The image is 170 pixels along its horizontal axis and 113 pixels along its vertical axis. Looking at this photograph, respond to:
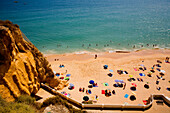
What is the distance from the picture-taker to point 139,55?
35375 mm

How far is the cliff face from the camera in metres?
11.5

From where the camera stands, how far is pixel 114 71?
87.3ft

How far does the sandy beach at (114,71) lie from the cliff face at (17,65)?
6597 millimetres

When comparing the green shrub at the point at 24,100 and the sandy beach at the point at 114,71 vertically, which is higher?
the green shrub at the point at 24,100

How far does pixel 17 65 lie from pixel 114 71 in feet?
64.8

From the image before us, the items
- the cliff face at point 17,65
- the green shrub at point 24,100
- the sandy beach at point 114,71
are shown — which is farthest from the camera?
the sandy beach at point 114,71

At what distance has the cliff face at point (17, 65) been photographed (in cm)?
1148

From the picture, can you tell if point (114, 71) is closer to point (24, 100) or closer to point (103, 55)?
point (103, 55)

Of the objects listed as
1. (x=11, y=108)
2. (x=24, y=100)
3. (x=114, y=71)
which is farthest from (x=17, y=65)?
(x=114, y=71)

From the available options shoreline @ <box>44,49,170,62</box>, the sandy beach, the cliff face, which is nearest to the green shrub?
the cliff face

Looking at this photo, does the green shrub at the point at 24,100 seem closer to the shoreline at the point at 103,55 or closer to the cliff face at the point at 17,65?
the cliff face at the point at 17,65

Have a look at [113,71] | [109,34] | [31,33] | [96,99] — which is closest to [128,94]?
[96,99]

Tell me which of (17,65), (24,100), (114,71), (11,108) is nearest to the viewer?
(11,108)

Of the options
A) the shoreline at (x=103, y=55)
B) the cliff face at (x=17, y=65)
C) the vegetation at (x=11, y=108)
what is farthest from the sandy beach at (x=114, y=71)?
the vegetation at (x=11, y=108)
